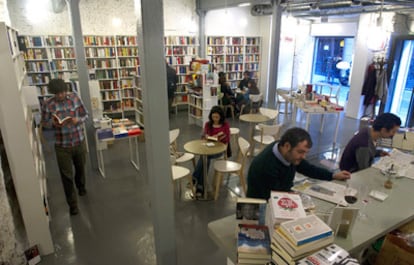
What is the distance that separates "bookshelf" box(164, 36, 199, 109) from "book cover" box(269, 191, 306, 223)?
25.6 feet

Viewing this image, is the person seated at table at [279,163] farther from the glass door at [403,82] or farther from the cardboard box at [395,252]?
the glass door at [403,82]

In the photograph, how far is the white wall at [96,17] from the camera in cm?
728

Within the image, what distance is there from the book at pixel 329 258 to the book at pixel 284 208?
223 mm

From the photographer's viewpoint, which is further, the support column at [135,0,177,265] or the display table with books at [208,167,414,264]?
the support column at [135,0,177,265]

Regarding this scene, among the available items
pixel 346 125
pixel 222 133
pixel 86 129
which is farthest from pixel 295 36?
pixel 86 129

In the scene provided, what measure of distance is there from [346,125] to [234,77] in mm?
4414

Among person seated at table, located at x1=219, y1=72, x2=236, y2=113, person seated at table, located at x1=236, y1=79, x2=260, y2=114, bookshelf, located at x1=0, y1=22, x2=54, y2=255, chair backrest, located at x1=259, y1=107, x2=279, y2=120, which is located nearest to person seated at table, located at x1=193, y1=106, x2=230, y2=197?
chair backrest, located at x1=259, y1=107, x2=279, y2=120

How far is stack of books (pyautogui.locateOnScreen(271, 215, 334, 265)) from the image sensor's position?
1.47m

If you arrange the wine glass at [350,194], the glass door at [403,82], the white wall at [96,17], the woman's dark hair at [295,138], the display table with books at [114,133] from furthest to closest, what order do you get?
the glass door at [403,82] < the white wall at [96,17] < the display table with books at [114,133] < the wine glass at [350,194] < the woman's dark hair at [295,138]

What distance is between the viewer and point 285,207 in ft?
5.55

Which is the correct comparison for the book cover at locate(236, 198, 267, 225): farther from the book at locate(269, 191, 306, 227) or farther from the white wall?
the white wall

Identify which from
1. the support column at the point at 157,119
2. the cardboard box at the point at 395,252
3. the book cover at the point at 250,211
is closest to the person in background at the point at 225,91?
the support column at the point at 157,119

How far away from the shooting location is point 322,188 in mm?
Answer: 2490

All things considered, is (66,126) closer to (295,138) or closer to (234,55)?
(295,138)
